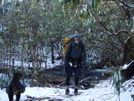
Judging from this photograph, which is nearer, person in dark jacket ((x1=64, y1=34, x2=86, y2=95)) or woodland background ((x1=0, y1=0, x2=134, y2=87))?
person in dark jacket ((x1=64, y1=34, x2=86, y2=95))

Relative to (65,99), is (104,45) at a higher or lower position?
higher

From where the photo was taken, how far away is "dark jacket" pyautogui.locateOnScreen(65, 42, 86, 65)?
22.0 ft

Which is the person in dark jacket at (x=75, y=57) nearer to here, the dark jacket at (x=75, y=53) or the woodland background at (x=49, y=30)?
the dark jacket at (x=75, y=53)

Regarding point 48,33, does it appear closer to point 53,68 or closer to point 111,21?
point 111,21

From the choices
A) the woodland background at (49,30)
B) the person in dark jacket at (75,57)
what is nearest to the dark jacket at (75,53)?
the person in dark jacket at (75,57)

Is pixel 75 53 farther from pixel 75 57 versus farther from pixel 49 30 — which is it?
pixel 49 30

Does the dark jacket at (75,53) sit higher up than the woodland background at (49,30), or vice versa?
the woodland background at (49,30)

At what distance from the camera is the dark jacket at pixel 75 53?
22.0 ft

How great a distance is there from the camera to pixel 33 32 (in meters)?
15.6

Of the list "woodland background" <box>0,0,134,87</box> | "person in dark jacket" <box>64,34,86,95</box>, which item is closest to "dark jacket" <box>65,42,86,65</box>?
"person in dark jacket" <box>64,34,86,95</box>

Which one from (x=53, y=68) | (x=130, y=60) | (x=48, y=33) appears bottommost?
(x=53, y=68)

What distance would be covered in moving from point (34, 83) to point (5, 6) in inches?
226

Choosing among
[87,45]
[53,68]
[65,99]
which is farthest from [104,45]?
[53,68]

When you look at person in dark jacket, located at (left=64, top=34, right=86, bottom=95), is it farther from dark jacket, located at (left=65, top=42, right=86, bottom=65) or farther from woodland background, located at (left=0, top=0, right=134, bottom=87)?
woodland background, located at (left=0, top=0, right=134, bottom=87)
